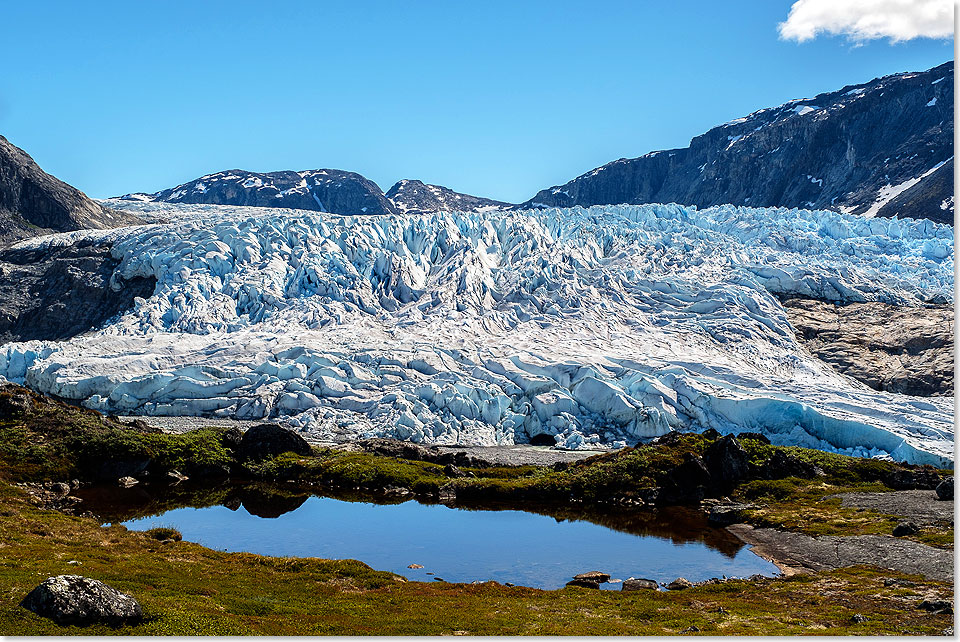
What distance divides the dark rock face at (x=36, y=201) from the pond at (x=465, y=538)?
86.4 meters

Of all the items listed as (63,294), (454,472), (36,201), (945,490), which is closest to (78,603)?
(454,472)

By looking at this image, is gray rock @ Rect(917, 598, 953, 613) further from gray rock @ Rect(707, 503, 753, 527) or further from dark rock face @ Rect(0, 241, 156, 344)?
dark rock face @ Rect(0, 241, 156, 344)

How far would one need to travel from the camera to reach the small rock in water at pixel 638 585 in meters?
25.6

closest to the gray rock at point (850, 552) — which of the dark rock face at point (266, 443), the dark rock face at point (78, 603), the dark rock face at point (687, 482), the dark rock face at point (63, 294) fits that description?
the dark rock face at point (687, 482)

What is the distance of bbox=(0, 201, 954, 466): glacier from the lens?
54.6 meters

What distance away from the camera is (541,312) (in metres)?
73.2

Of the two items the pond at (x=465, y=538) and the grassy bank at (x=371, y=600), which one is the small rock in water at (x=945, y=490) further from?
the grassy bank at (x=371, y=600)

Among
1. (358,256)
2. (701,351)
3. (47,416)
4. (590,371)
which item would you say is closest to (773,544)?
(590,371)

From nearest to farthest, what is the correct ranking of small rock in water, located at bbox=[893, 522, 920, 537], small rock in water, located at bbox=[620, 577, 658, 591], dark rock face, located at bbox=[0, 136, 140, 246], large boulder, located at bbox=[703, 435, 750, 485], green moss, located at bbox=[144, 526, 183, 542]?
small rock in water, located at bbox=[620, 577, 658, 591]
green moss, located at bbox=[144, 526, 183, 542]
small rock in water, located at bbox=[893, 522, 920, 537]
large boulder, located at bbox=[703, 435, 750, 485]
dark rock face, located at bbox=[0, 136, 140, 246]

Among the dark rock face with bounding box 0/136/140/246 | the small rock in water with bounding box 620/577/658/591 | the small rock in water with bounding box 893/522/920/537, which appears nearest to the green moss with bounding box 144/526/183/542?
the small rock in water with bounding box 620/577/658/591

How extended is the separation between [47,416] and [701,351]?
49.8 metres

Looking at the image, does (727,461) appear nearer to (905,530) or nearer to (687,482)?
(687,482)

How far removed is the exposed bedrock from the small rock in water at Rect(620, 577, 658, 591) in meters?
46.2

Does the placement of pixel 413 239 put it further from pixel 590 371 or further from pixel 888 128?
pixel 888 128
